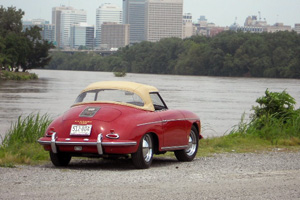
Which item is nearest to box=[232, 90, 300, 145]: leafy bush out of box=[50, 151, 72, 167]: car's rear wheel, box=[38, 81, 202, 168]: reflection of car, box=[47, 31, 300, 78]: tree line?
box=[38, 81, 202, 168]: reflection of car

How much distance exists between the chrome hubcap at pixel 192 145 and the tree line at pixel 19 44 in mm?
84274

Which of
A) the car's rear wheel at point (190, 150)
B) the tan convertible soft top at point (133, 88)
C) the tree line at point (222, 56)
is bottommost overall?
the tree line at point (222, 56)

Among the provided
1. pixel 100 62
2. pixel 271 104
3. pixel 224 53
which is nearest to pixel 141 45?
pixel 100 62

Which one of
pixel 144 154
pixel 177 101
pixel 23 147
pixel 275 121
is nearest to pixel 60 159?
pixel 144 154

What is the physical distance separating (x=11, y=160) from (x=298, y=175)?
4.02 meters

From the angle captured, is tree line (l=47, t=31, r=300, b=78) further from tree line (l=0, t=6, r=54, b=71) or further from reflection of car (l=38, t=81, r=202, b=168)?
reflection of car (l=38, t=81, r=202, b=168)

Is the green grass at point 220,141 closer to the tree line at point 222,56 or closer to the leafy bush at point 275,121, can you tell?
the leafy bush at point 275,121

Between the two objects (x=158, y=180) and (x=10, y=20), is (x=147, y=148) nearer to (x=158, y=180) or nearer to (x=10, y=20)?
(x=158, y=180)

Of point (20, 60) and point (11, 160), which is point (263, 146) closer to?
point (11, 160)

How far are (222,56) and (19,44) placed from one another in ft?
167

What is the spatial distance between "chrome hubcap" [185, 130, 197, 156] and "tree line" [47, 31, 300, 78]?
11441cm

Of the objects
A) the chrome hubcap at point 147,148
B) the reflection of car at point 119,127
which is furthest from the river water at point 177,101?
the chrome hubcap at point 147,148

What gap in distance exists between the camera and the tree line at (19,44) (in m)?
96.7

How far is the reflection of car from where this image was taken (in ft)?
31.9
